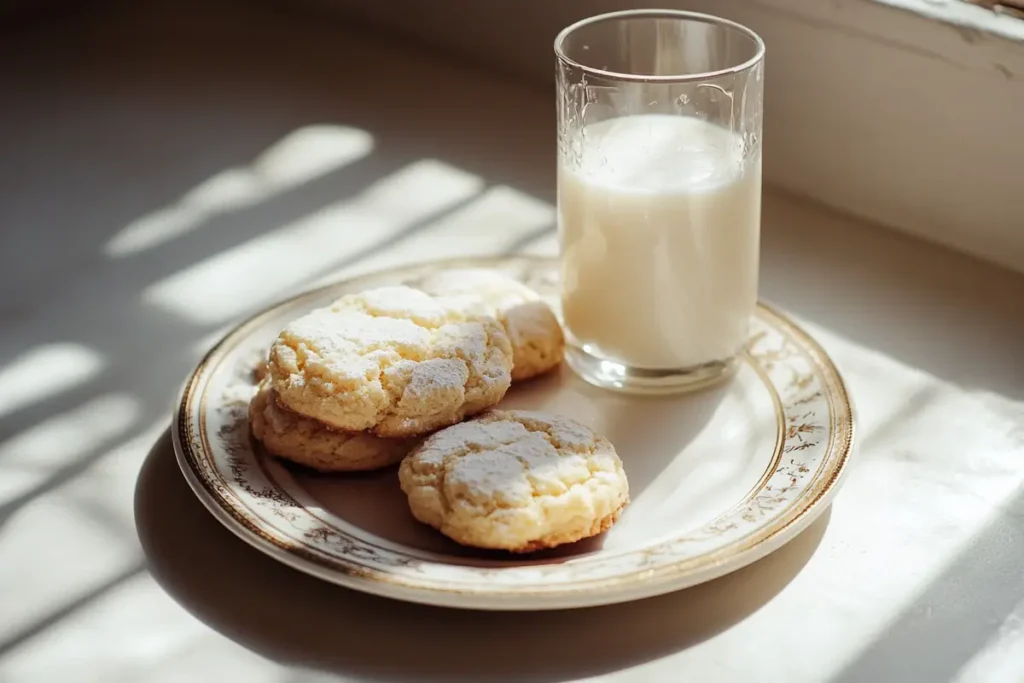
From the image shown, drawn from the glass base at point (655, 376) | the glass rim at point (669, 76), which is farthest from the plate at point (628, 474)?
the glass rim at point (669, 76)

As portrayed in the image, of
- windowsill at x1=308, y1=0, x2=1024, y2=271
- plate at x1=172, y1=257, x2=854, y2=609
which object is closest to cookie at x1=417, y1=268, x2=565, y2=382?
plate at x1=172, y1=257, x2=854, y2=609

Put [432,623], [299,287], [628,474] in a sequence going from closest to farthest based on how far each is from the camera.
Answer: [432,623] < [628,474] < [299,287]

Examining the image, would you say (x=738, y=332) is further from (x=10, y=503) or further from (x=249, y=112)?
(x=249, y=112)

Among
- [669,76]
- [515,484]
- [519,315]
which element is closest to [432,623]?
[515,484]

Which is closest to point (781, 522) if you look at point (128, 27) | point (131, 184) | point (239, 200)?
point (239, 200)

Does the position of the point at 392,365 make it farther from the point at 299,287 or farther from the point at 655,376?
the point at 299,287
